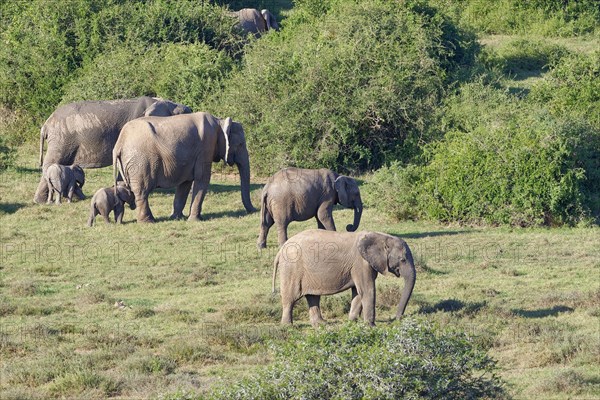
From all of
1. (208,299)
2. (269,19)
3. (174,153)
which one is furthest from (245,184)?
(269,19)

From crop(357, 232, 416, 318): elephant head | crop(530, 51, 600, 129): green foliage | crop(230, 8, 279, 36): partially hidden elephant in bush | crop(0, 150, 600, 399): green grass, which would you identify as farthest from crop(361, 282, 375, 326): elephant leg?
crop(230, 8, 279, 36): partially hidden elephant in bush

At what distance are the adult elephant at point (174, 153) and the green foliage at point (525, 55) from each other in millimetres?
12696

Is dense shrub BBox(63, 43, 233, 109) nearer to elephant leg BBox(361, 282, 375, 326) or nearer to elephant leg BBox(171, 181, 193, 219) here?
elephant leg BBox(171, 181, 193, 219)

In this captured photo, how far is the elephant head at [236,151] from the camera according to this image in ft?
83.5

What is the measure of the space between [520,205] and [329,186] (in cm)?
439

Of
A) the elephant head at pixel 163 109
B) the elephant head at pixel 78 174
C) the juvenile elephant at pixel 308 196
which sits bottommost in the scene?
the elephant head at pixel 78 174

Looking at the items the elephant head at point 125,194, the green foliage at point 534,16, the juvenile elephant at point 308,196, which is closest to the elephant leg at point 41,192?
the elephant head at point 125,194

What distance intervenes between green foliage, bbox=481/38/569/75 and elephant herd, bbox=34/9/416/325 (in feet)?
36.5

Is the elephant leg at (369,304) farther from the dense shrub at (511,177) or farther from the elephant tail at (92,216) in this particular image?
the elephant tail at (92,216)

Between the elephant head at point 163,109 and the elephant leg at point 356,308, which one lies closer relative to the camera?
the elephant leg at point 356,308

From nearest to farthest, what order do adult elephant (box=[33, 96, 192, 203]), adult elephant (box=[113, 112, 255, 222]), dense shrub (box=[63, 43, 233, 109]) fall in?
1. adult elephant (box=[113, 112, 255, 222])
2. adult elephant (box=[33, 96, 192, 203])
3. dense shrub (box=[63, 43, 233, 109])

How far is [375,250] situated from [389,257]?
0.62ft

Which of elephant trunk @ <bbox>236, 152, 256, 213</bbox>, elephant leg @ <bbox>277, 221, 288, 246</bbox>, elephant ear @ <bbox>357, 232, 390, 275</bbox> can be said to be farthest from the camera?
elephant trunk @ <bbox>236, 152, 256, 213</bbox>

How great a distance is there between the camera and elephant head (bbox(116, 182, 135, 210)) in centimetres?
2475
